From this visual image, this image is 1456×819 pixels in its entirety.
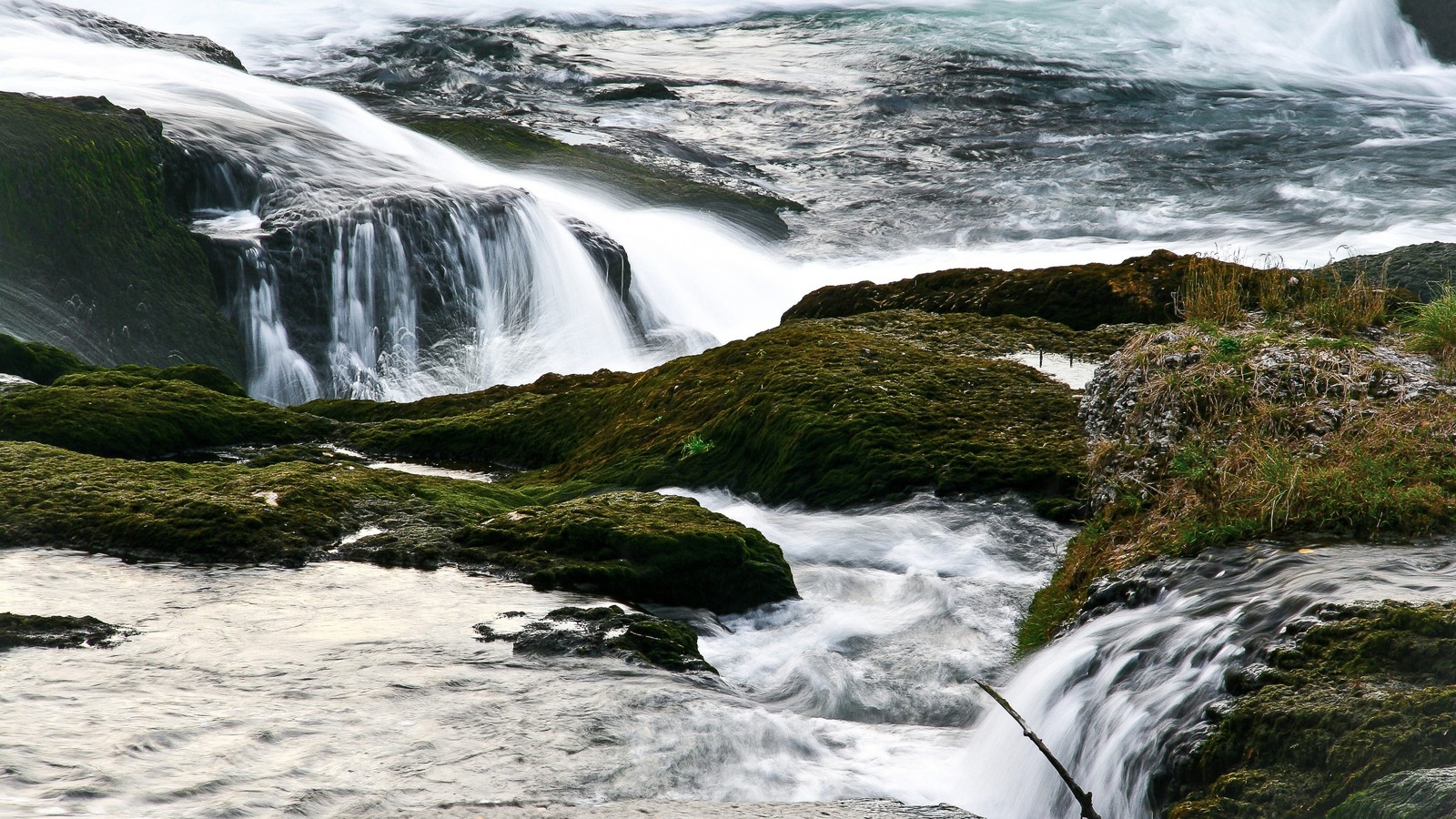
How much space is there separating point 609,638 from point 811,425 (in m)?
3.05

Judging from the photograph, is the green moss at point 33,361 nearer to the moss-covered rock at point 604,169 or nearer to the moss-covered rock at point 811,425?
the moss-covered rock at point 811,425

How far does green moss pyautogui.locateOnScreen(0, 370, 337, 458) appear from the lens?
29.5 ft

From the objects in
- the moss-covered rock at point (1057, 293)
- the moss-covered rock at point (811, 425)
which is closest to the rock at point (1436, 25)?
the moss-covered rock at point (1057, 293)

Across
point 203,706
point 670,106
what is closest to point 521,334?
point 203,706

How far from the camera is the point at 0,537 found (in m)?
6.63

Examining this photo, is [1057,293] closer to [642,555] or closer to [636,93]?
[642,555]

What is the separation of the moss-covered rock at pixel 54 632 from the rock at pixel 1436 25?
45107 mm

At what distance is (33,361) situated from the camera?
11.0 m

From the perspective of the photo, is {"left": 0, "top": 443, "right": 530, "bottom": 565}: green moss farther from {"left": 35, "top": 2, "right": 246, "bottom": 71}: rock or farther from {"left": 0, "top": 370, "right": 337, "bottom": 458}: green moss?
{"left": 35, "top": 2, "right": 246, "bottom": 71}: rock

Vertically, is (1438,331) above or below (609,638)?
above

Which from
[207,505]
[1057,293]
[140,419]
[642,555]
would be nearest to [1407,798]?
[642,555]

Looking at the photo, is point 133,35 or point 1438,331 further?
point 133,35

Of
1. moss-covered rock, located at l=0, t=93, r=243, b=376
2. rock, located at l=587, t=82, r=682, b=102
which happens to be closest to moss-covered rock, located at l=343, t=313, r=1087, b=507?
moss-covered rock, located at l=0, t=93, r=243, b=376

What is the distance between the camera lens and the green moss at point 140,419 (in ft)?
29.5
